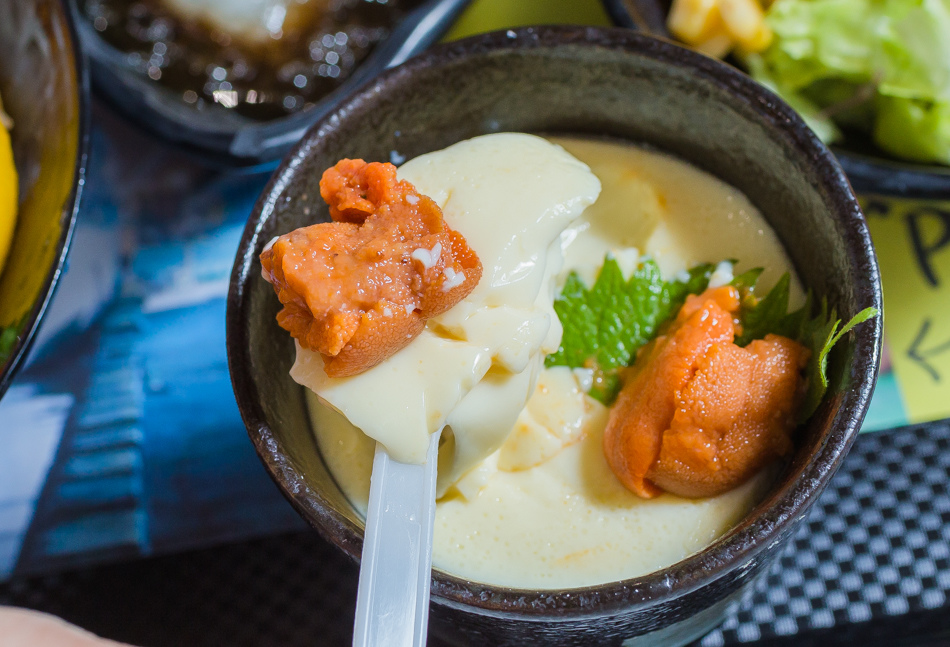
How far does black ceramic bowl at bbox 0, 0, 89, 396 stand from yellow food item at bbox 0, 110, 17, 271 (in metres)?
0.01

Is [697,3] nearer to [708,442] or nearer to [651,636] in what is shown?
[708,442]

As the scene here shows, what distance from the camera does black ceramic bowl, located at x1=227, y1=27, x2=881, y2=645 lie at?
849 mm

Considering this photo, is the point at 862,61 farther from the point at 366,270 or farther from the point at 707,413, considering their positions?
the point at 366,270

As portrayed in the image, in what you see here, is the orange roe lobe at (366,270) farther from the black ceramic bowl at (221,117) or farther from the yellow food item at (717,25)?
the yellow food item at (717,25)

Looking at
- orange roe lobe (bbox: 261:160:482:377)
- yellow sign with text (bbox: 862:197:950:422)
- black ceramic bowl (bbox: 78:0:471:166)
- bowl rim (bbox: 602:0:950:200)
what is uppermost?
orange roe lobe (bbox: 261:160:482:377)

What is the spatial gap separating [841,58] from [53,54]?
1407 millimetres

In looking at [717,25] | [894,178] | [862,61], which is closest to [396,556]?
[894,178]

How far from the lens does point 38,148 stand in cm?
132

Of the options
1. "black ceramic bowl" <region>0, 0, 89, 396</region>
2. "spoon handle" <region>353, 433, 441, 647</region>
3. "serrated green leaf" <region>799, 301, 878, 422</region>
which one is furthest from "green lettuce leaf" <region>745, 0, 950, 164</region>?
"black ceramic bowl" <region>0, 0, 89, 396</region>

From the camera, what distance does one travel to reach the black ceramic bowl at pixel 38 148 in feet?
3.90

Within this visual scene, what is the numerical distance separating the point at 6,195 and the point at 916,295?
4.84 ft

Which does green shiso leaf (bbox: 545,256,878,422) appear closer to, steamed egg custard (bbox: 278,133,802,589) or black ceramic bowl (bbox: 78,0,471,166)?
steamed egg custard (bbox: 278,133,802,589)

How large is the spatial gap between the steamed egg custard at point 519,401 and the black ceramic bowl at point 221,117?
54 cm

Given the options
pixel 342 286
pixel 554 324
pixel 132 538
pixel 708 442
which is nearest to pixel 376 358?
pixel 342 286
